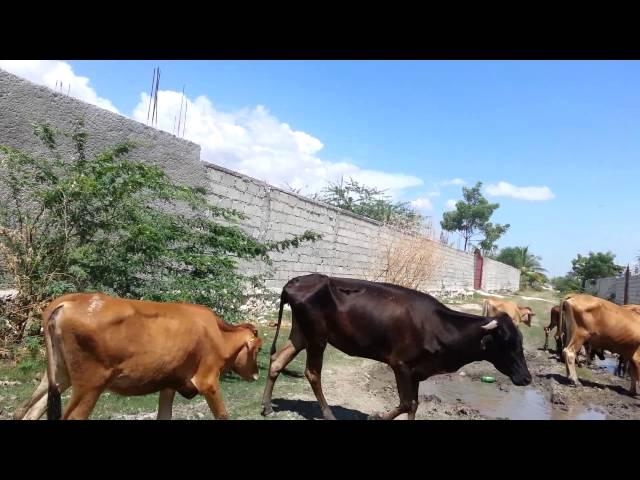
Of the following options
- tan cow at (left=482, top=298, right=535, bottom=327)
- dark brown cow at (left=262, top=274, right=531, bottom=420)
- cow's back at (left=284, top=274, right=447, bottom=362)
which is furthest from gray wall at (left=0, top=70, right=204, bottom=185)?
tan cow at (left=482, top=298, right=535, bottom=327)

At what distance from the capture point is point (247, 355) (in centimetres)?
432

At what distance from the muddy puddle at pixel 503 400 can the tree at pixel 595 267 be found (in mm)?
45980

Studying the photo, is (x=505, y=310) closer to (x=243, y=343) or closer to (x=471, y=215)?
(x=243, y=343)

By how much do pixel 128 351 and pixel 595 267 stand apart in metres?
57.0

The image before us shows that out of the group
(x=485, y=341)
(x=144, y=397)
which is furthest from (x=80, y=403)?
(x=485, y=341)

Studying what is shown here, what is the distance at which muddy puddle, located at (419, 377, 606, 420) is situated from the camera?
22.8 ft

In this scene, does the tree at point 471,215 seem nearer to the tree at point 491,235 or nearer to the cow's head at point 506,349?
the tree at point 491,235

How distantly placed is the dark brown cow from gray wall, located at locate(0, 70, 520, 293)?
3.76 metres

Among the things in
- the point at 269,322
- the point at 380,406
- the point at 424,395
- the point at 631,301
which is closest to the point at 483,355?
the point at 380,406

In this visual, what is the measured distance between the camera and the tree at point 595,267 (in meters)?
50.8
